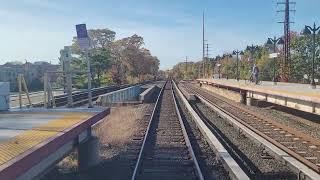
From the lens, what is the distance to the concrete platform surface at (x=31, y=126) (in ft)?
27.7

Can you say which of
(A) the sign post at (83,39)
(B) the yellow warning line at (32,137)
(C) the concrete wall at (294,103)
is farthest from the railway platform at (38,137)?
(C) the concrete wall at (294,103)

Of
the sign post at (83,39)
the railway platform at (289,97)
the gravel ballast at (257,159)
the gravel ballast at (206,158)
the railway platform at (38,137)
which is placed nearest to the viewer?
the railway platform at (38,137)

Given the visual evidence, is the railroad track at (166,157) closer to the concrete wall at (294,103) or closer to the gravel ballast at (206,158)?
the gravel ballast at (206,158)

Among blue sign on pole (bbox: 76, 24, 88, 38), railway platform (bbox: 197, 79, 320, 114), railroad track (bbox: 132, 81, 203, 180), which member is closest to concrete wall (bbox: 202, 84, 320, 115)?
railway platform (bbox: 197, 79, 320, 114)

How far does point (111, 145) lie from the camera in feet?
50.8

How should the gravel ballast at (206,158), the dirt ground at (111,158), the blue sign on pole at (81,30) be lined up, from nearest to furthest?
1. the gravel ballast at (206,158)
2. the dirt ground at (111,158)
3. the blue sign on pole at (81,30)

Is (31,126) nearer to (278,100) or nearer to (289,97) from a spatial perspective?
(289,97)

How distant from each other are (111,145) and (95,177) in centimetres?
450

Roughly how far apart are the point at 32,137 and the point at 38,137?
0.15 m

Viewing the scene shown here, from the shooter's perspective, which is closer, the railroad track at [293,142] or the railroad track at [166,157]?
the railroad track at [166,157]

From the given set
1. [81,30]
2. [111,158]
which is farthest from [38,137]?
[81,30]

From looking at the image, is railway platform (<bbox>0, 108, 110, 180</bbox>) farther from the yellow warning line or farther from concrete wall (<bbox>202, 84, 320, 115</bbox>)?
concrete wall (<bbox>202, 84, 320, 115</bbox>)

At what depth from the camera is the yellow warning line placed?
7.95 metres

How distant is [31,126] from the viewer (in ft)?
36.9
